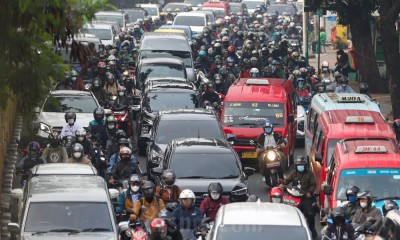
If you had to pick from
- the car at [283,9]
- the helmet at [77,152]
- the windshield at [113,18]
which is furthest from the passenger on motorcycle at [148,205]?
the car at [283,9]

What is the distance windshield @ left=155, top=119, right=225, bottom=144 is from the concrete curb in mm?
2810


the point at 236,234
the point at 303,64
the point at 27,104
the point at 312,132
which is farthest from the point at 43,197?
the point at 303,64

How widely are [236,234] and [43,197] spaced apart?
131 inches

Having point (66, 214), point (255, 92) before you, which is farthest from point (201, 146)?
point (255, 92)

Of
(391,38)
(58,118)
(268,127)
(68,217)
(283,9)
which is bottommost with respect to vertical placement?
(283,9)

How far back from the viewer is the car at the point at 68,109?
3120cm

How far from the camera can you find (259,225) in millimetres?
16844

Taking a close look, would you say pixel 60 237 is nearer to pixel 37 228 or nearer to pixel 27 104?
pixel 37 228

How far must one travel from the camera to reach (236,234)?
54.9 ft

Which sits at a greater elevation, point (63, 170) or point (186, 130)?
point (63, 170)

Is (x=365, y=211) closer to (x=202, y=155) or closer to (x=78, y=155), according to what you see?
(x=202, y=155)

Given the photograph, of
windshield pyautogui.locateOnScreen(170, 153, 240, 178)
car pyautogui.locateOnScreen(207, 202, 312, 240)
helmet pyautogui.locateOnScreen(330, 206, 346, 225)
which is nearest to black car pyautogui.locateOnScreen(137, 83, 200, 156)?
windshield pyautogui.locateOnScreen(170, 153, 240, 178)

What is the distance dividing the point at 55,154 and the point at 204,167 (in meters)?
3.01

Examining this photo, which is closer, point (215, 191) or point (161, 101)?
point (215, 191)
